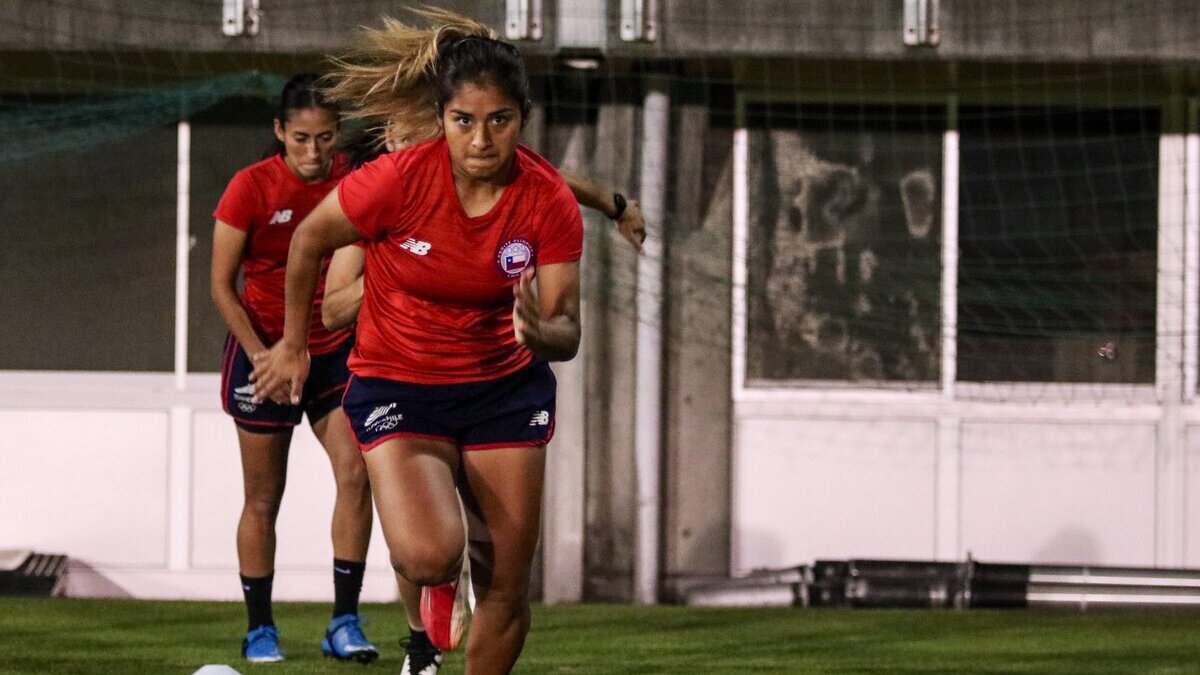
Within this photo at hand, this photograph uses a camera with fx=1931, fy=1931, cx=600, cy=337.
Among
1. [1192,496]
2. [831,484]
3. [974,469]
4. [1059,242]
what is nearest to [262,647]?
[831,484]

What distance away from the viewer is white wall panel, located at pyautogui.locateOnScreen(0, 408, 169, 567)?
968cm

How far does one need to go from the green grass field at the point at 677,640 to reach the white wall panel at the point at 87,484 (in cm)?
112

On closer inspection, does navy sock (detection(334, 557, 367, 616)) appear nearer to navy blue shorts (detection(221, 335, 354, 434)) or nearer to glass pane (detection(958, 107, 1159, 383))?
navy blue shorts (detection(221, 335, 354, 434))

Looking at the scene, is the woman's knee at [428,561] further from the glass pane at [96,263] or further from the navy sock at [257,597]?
the glass pane at [96,263]

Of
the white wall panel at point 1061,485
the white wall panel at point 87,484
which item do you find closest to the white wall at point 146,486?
the white wall panel at point 87,484

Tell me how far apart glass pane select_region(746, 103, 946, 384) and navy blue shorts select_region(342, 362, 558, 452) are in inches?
209

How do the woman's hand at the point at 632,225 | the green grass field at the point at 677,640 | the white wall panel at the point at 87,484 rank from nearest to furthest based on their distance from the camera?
1. the woman's hand at the point at 632,225
2. the green grass field at the point at 677,640
3. the white wall panel at the point at 87,484

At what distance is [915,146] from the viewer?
988 cm

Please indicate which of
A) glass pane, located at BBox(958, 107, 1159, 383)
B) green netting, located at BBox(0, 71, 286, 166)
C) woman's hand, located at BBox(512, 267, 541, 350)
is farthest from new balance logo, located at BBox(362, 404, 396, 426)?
glass pane, located at BBox(958, 107, 1159, 383)

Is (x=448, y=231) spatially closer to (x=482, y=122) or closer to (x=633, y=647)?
(x=482, y=122)

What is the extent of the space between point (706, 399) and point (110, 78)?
11.0ft

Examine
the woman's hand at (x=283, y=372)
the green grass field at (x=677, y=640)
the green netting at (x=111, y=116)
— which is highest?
the green netting at (x=111, y=116)

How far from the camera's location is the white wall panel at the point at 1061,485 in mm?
9789

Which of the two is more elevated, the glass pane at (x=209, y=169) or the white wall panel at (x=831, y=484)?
the glass pane at (x=209, y=169)
